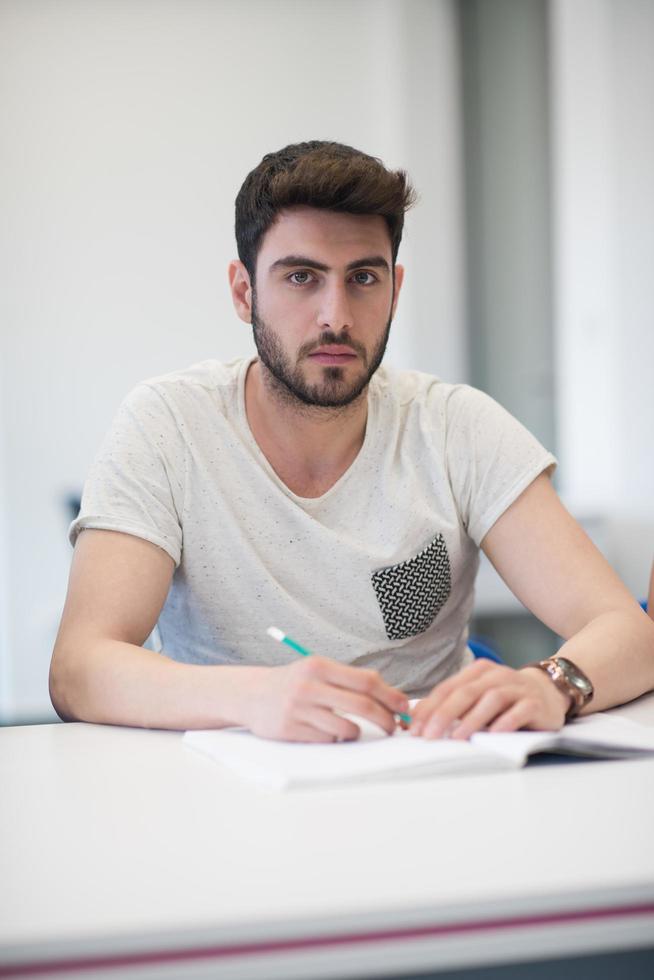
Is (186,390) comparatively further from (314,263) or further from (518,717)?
(518,717)

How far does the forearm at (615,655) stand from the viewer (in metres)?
1.19

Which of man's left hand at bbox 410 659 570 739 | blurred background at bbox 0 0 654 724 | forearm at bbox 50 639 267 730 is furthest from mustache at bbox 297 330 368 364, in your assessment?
blurred background at bbox 0 0 654 724

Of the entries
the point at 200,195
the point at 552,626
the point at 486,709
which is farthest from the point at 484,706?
the point at 200,195

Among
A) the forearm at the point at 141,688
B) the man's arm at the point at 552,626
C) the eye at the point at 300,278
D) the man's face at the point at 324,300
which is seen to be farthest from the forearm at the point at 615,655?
the eye at the point at 300,278

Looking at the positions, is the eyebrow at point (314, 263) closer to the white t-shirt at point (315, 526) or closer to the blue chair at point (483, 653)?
the white t-shirt at point (315, 526)

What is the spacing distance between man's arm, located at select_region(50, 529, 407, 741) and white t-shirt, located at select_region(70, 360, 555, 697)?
0.10 metres

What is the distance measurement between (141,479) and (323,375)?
30 cm

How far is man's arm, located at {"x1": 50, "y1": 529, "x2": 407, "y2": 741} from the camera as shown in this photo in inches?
39.2

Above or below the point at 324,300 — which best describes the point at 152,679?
below

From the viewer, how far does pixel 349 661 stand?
1521 millimetres

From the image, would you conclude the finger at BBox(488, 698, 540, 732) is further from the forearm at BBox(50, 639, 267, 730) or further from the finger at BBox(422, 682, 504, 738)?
the forearm at BBox(50, 639, 267, 730)

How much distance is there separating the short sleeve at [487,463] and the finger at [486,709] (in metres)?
0.53

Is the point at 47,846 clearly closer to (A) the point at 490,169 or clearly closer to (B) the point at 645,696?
(B) the point at 645,696

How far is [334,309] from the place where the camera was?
4.83 ft
